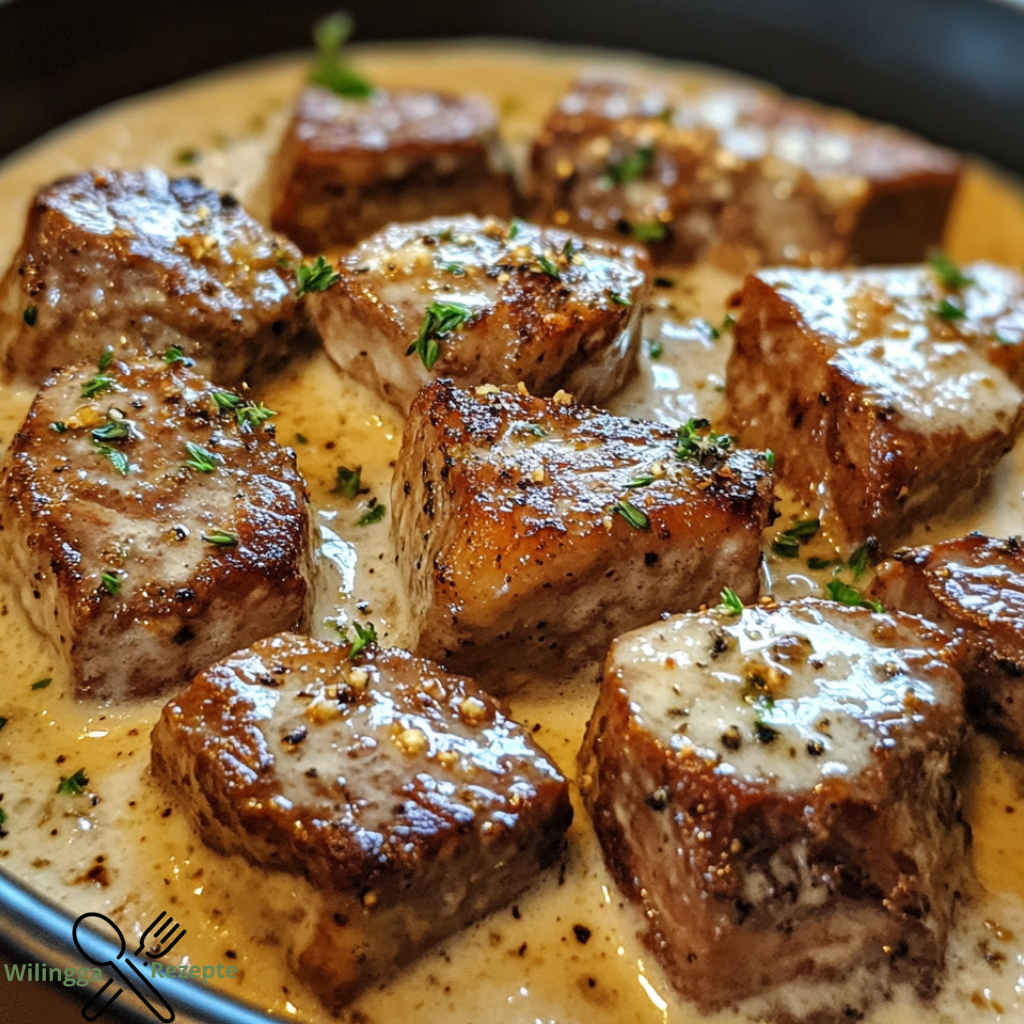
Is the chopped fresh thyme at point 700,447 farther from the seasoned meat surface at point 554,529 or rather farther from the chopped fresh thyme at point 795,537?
the chopped fresh thyme at point 795,537

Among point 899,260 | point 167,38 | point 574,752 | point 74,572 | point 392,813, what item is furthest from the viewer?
point 167,38

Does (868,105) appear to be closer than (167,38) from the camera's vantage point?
No

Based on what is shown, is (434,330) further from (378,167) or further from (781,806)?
(781,806)

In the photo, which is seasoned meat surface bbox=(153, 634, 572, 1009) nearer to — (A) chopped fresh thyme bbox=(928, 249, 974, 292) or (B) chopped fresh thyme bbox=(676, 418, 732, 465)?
(B) chopped fresh thyme bbox=(676, 418, 732, 465)

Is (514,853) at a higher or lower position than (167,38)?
Result: lower

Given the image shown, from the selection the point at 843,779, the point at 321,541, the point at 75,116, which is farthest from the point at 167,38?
the point at 843,779

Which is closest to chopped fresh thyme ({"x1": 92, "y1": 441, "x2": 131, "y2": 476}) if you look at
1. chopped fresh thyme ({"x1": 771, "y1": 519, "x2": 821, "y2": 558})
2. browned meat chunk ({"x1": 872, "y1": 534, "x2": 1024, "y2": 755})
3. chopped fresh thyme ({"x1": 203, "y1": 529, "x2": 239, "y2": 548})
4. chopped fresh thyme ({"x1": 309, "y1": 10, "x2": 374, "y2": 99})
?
chopped fresh thyme ({"x1": 203, "y1": 529, "x2": 239, "y2": 548})

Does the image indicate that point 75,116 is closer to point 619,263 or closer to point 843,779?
point 619,263
